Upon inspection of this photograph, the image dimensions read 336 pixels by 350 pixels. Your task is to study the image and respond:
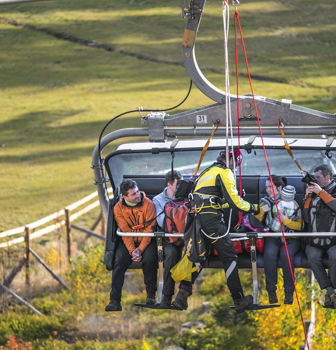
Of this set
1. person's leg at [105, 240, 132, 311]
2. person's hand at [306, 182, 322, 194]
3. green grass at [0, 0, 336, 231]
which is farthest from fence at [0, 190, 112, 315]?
person's hand at [306, 182, 322, 194]

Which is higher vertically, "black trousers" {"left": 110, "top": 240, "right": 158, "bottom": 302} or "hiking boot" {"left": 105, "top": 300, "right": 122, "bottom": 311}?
"black trousers" {"left": 110, "top": 240, "right": 158, "bottom": 302}

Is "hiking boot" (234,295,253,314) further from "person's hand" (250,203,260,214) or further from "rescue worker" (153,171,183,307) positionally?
"person's hand" (250,203,260,214)

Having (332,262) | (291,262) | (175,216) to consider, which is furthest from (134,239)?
(332,262)

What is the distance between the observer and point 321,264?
7.43m

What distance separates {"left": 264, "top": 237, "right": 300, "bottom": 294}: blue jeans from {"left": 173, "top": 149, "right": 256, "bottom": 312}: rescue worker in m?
0.40

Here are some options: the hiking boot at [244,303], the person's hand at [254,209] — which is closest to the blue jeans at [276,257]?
the hiking boot at [244,303]

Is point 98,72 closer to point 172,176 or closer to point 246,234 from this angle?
point 172,176

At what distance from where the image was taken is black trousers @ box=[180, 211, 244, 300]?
725 cm

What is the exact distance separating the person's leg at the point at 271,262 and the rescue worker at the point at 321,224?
0.37m

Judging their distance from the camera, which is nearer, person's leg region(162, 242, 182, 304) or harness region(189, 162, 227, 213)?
harness region(189, 162, 227, 213)

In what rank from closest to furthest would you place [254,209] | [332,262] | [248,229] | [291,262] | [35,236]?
[254,209] → [332,262] → [291,262] → [248,229] → [35,236]

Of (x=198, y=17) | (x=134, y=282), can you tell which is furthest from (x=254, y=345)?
(x=198, y=17)

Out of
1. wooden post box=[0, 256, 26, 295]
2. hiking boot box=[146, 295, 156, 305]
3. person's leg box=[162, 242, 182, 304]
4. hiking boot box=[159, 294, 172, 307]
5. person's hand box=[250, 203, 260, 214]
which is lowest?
wooden post box=[0, 256, 26, 295]

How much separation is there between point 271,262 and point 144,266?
5.06 ft
